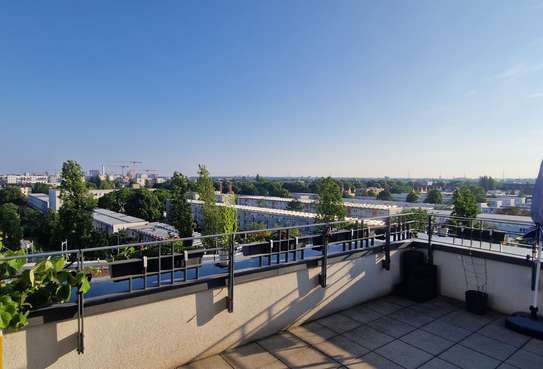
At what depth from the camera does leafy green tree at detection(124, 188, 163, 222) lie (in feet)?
213

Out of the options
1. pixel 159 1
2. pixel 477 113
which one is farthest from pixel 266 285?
→ pixel 477 113

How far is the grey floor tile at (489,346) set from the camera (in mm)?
4238

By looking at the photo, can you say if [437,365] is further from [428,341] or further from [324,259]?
[324,259]

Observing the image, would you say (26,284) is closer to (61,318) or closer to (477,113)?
(61,318)

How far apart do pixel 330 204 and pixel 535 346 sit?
3112cm

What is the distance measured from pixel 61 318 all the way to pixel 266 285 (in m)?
2.59

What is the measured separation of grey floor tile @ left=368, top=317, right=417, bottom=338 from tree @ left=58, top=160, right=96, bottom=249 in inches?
1012

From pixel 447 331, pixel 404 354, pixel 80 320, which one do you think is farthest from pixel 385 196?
pixel 80 320

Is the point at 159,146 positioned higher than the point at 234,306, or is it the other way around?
the point at 159,146

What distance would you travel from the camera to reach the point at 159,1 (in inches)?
449

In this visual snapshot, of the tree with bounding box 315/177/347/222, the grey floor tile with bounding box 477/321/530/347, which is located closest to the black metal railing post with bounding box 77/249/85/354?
the grey floor tile with bounding box 477/321/530/347

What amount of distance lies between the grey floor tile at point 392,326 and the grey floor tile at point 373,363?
846 mm

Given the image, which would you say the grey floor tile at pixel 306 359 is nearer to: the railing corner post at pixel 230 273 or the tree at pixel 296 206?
the railing corner post at pixel 230 273

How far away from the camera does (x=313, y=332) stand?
4.84 meters
